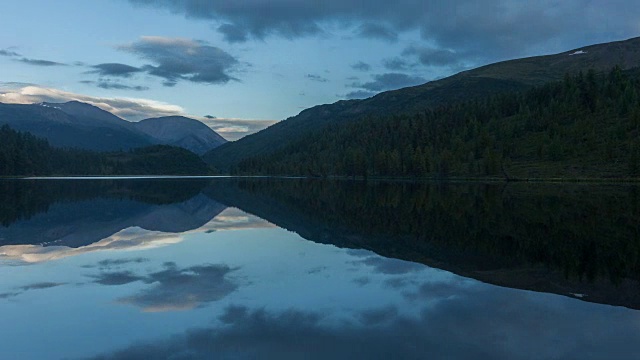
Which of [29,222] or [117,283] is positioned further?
[29,222]

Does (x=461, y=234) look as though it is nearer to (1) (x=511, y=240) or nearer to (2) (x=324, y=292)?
(1) (x=511, y=240)

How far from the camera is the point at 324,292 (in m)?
21.6

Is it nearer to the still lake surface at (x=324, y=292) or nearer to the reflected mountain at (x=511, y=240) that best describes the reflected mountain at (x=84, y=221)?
the still lake surface at (x=324, y=292)

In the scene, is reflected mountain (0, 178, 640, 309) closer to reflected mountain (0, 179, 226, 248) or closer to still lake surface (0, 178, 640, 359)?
reflected mountain (0, 179, 226, 248)

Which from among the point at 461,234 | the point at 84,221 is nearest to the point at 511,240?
the point at 461,234

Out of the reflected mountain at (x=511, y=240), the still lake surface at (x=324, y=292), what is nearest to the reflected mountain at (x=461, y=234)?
the reflected mountain at (x=511, y=240)

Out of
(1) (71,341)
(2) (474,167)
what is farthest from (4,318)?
(2) (474,167)

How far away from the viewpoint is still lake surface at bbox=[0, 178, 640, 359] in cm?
1464

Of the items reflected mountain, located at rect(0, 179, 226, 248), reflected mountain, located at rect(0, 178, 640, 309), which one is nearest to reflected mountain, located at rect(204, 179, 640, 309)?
reflected mountain, located at rect(0, 178, 640, 309)

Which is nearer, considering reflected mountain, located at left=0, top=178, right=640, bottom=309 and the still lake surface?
the still lake surface

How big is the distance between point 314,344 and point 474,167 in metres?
196

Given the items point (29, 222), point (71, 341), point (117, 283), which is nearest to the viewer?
point (71, 341)

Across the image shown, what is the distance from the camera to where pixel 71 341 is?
14867 millimetres

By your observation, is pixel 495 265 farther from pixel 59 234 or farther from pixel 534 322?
pixel 59 234
